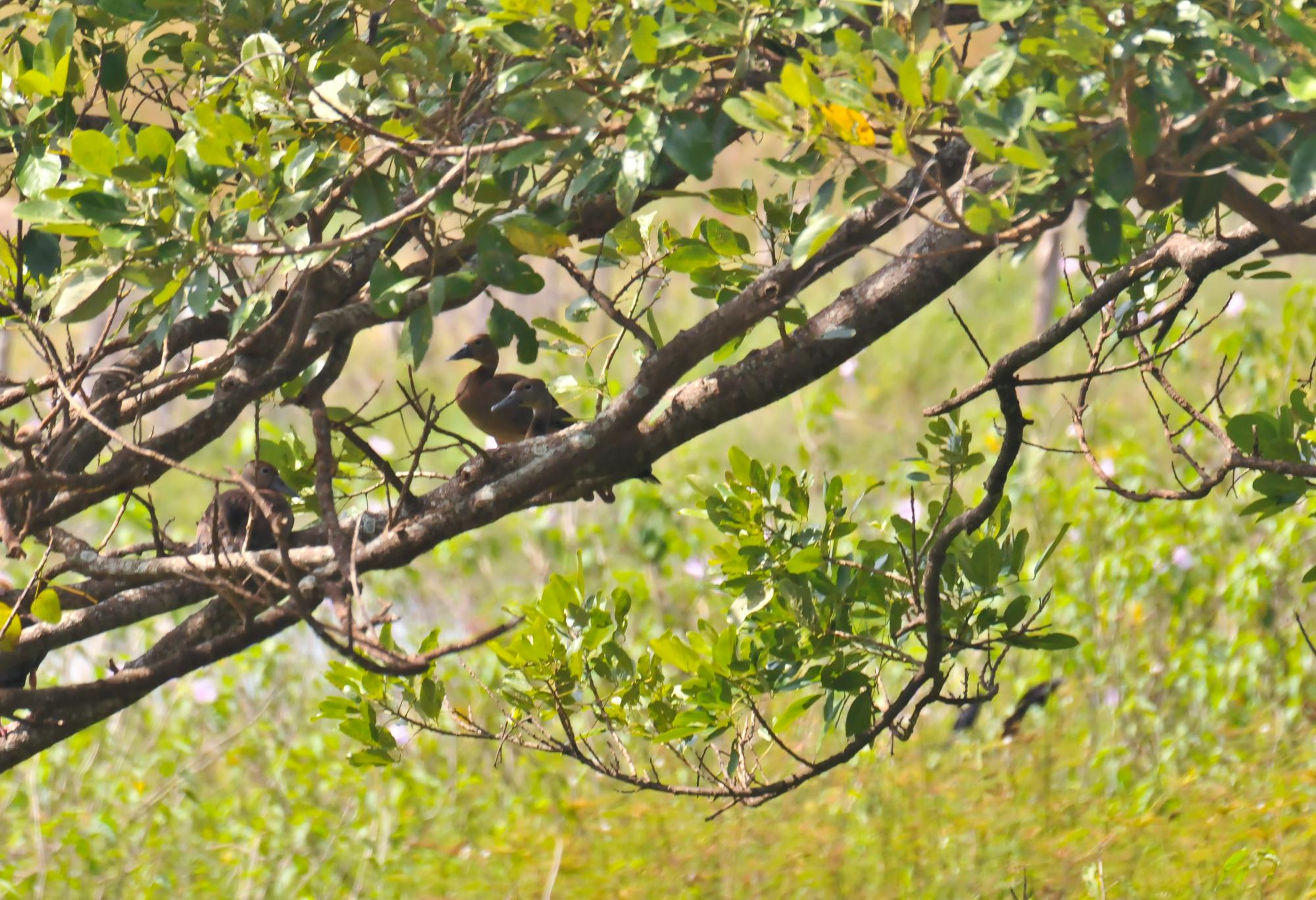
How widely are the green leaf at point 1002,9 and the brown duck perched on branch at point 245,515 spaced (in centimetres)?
140

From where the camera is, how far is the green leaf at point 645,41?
5.54 feet

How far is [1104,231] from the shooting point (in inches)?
65.4

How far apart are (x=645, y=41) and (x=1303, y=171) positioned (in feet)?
2.47

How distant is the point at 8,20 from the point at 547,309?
39.8 ft

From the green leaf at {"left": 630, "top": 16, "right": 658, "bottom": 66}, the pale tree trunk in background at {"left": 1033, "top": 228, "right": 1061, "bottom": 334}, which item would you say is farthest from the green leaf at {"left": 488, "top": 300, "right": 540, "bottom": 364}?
the pale tree trunk in background at {"left": 1033, "top": 228, "right": 1061, "bottom": 334}

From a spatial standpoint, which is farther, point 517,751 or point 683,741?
point 517,751

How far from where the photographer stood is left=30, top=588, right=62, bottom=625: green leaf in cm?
227

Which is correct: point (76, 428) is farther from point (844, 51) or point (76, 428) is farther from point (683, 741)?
point (844, 51)

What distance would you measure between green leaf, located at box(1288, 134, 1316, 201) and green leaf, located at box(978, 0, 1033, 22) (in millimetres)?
326

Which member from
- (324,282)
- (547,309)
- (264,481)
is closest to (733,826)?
(264,481)

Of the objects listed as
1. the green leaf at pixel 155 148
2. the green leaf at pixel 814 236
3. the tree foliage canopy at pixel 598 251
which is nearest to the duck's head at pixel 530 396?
the tree foliage canopy at pixel 598 251

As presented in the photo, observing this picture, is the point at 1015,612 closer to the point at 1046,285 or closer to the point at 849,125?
the point at 849,125

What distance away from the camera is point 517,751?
4.73 metres

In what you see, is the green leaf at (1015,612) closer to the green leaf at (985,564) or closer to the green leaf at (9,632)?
the green leaf at (985,564)
